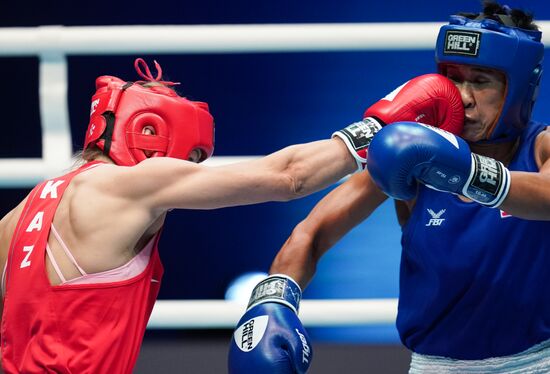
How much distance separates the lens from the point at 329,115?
4344 millimetres

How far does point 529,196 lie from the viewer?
2398 millimetres

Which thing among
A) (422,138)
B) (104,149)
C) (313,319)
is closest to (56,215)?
(104,149)

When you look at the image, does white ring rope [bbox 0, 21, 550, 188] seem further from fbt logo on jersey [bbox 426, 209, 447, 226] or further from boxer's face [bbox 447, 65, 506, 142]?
fbt logo on jersey [bbox 426, 209, 447, 226]

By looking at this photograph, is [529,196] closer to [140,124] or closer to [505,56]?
[505,56]

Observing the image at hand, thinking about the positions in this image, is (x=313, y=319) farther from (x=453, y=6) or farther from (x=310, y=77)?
(x=453, y=6)

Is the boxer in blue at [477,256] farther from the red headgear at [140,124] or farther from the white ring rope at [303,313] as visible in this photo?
the white ring rope at [303,313]

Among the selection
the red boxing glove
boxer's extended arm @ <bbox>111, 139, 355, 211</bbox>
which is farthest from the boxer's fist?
boxer's extended arm @ <bbox>111, 139, 355, 211</bbox>

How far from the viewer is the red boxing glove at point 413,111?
2.57m

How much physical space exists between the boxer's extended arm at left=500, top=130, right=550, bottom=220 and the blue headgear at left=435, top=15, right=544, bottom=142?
0.26 metres

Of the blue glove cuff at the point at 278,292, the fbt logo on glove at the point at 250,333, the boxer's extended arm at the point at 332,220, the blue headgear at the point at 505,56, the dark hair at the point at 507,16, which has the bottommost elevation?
the fbt logo on glove at the point at 250,333

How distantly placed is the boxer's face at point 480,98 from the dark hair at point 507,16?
0.14 metres

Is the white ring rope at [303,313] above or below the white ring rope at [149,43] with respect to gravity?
below

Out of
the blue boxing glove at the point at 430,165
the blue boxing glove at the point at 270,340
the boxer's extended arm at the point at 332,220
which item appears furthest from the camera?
the boxer's extended arm at the point at 332,220

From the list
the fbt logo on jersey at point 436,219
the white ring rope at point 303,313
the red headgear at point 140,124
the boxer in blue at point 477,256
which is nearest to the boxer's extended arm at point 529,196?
the boxer in blue at point 477,256
